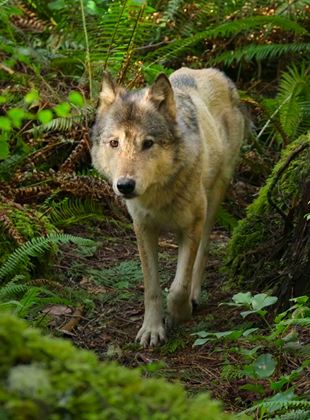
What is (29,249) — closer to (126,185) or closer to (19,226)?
(19,226)

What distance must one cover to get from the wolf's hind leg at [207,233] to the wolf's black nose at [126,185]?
81.9 inches

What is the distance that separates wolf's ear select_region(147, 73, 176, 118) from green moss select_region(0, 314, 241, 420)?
526 cm

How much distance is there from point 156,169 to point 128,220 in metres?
3.55

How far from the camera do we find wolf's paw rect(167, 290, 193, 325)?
729 cm

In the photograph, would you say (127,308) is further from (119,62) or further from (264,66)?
(264,66)

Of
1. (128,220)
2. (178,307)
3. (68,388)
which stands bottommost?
(128,220)

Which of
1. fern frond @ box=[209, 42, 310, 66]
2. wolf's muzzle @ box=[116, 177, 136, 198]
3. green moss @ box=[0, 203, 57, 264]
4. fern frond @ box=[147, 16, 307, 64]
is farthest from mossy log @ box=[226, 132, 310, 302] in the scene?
fern frond @ box=[209, 42, 310, 66]

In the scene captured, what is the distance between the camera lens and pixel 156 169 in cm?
680

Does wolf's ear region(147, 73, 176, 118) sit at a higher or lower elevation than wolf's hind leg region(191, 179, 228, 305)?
higher

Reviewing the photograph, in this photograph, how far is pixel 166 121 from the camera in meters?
7.08

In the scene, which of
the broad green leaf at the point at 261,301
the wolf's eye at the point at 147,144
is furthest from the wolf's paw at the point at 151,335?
the broad green leaf at the point at 261,301

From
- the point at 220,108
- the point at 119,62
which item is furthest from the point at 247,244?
the point at 119,62

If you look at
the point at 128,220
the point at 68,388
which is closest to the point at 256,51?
the point at 128,220

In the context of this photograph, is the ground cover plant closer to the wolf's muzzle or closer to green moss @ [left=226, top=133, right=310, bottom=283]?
green moss @ [left=226, top=133, right=310, bottom=283]
